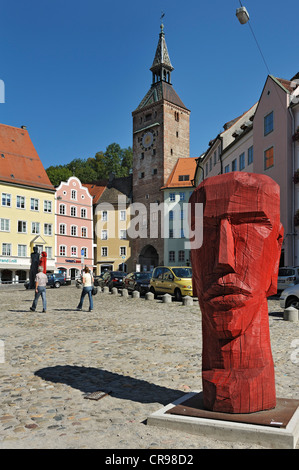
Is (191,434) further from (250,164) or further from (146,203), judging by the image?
(146,203)

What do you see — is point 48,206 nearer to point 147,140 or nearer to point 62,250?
point 62,250

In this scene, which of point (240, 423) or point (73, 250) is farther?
point (73, 250)

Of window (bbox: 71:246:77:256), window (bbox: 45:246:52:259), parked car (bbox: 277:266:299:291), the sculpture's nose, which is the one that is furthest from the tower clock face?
the sculpture's nose

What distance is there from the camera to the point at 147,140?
67.1 metres

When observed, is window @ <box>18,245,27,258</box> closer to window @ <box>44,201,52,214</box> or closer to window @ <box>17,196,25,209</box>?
window @ <box>17,196,25,209</box>

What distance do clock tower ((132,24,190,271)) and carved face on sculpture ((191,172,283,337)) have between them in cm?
5766

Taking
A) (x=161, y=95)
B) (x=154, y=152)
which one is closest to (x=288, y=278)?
(x=154, y=152)

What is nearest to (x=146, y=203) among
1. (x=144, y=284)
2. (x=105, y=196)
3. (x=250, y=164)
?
(x=105, y=196)

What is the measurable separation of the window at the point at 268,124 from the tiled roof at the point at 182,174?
28274mm

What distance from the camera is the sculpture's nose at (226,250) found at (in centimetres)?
404

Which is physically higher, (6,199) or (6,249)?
(6,199)

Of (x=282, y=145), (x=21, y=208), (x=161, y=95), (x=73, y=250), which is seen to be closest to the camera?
(x=282, y=145)

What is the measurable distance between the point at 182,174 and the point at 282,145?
33.5 metres
